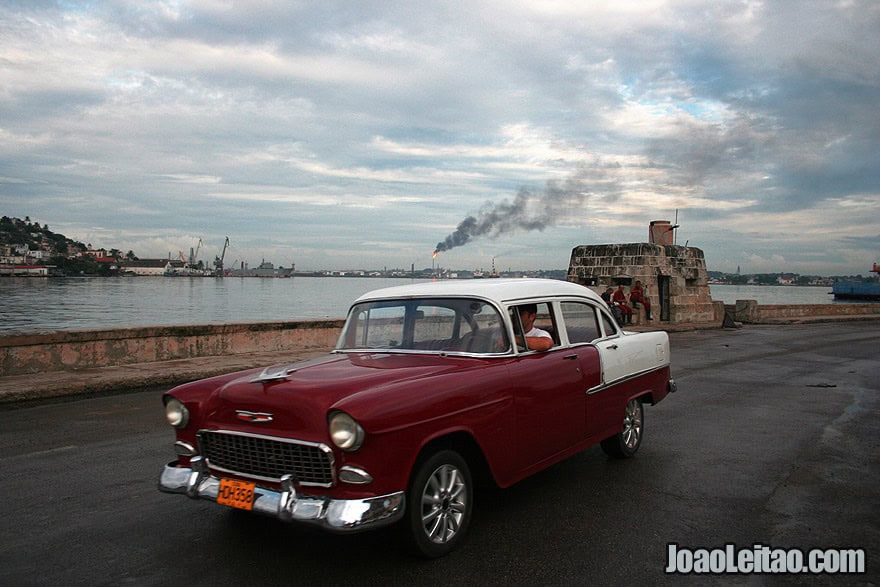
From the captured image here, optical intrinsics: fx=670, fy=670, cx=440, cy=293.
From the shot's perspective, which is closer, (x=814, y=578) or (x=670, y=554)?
(x=814, y=578)

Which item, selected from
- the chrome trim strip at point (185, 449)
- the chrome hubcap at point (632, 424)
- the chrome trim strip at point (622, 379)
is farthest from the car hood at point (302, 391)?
the chrome hubcap at point (632, 424)

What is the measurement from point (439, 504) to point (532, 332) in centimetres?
168

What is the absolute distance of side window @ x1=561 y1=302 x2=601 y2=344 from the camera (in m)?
5.52

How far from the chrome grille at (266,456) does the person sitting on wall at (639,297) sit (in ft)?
71.1

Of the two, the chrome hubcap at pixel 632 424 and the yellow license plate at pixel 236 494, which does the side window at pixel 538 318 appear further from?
the yellow license plate at pixel 236 494

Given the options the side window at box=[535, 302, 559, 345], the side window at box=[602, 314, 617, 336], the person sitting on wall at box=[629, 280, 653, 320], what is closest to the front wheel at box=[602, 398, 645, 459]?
the side window at box=[602, 314, 617, 336]

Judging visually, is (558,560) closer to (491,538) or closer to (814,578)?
(491,538)

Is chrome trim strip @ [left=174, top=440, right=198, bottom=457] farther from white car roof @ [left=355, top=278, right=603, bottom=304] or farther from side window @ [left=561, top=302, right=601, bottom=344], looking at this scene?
side window @ [left=561, top=302, right=601, bottom=344]

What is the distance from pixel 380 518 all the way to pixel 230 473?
103cm

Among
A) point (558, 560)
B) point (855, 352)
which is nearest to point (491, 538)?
point (558, 560)

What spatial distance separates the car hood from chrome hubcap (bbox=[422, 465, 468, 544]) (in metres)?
0.57

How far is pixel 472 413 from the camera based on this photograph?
404 cm

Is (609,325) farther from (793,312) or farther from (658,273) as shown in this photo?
(793,312)

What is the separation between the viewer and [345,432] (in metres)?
3.48
